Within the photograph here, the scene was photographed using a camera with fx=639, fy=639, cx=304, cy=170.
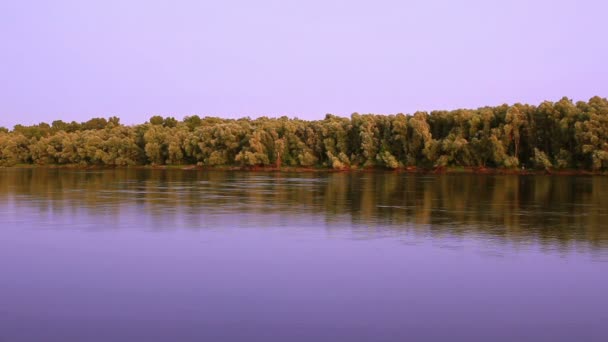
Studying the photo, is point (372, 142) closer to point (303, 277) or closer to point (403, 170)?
point (403, 170)

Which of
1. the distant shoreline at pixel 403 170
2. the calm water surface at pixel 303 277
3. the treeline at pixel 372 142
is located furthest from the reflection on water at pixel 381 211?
the treeline at pixel 372 142

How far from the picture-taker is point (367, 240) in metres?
18.8

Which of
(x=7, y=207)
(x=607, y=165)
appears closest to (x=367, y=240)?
(x=7, y=207)

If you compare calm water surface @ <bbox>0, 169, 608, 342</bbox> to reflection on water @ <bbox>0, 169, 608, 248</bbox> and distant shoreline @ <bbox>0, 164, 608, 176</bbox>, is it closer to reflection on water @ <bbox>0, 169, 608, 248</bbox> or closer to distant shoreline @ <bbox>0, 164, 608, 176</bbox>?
reflection on water @ <bbox>0, 169, 608, 248</bbox>

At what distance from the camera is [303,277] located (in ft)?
44.9

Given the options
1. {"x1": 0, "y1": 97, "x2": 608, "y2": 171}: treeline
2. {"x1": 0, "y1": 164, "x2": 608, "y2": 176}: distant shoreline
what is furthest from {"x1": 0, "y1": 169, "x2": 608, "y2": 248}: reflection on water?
{"x1": 0, "y1": 97, "x2": 608, "y2": 171}: treeline

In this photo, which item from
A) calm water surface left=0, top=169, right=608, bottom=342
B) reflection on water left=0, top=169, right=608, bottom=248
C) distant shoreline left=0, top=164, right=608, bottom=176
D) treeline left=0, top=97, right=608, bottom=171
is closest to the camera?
calm water surface left=0, top=169, right=608, bottom=342

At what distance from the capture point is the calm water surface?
10.1 m

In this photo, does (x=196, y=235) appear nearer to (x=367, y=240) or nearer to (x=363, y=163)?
(x=367, y=240)

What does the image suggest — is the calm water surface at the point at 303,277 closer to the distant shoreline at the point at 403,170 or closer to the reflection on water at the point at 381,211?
the reflection on water at the point at 381,211

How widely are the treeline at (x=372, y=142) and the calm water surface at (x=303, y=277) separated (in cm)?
5539

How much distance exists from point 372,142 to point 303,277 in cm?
8021

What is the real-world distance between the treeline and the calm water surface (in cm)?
5539

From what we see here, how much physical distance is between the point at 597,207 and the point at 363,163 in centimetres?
6434
